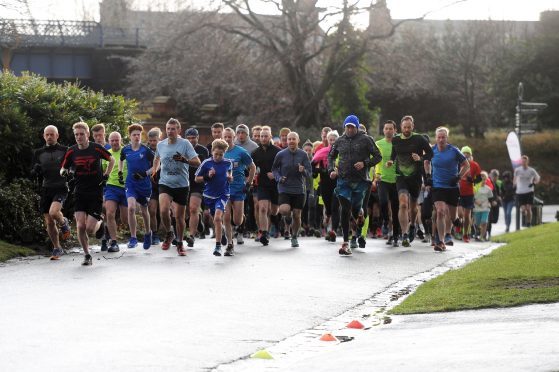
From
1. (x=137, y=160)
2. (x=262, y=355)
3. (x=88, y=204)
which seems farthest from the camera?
(x=137, y=160)

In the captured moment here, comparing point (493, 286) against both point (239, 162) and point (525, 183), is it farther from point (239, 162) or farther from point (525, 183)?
point (525, 183)

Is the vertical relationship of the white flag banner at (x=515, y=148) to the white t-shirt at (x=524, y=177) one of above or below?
above

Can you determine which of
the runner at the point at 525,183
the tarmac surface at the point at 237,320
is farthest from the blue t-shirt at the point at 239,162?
the runner at the point at 525,183

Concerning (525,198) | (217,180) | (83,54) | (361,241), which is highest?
(83,54)

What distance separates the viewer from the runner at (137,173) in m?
17.1

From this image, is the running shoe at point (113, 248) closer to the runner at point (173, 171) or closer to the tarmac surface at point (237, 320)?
the tarmac surface at point (237, 320)

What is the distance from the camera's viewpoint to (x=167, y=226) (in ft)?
55.6

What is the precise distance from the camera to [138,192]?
1719 centimetres

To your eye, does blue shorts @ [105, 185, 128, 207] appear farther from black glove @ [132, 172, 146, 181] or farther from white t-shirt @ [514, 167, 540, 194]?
white t-shirt @ [514, 167, 540, 194]

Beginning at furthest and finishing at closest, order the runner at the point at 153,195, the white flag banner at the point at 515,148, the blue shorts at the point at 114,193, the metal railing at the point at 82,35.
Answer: the metal railing at the point at 82,35 → the white flag banner at the point at 515,148 → the runner at the point at 153,195 → the blue shorts at the point at 114,193

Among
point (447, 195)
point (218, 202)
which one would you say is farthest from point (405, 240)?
point (218, 202)

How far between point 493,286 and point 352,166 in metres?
5.01

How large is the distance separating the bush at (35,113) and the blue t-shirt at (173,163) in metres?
2.94

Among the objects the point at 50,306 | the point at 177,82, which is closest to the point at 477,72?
the point at 177,82
